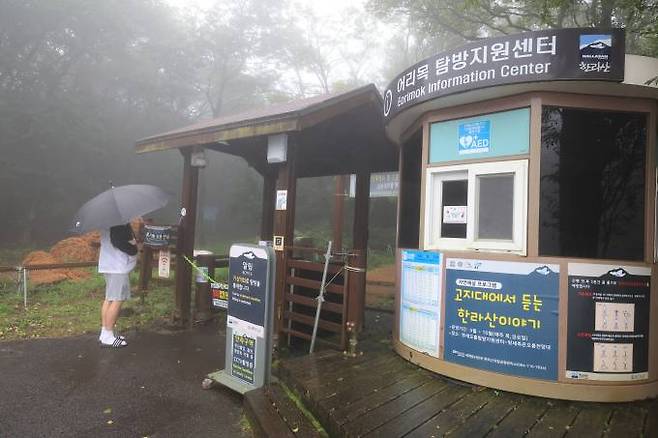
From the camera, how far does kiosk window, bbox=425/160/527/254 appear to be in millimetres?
3756

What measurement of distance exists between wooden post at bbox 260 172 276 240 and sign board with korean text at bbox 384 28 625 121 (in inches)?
186

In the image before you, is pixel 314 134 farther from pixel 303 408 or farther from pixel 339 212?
pixel 303 408

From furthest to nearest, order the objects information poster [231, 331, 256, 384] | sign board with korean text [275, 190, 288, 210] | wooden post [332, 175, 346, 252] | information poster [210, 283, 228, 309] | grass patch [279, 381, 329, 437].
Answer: wooden post [332, 175, 346, 252] → sign board with korean text [275, 190, 288, 210] → information poster [210, 283, 228, 309] → information poster [231, 331, 256, 384] → grass patch [279, 381, 329, 437]

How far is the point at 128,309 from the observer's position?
24.6 ft

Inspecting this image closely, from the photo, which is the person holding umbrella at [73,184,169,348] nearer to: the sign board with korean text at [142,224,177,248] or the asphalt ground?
the asphalt ground

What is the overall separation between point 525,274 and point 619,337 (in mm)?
892

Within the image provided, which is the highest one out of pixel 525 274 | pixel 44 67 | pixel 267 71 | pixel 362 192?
pixel 267 71

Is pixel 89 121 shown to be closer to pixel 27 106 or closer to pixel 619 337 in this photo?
pixel 27 106

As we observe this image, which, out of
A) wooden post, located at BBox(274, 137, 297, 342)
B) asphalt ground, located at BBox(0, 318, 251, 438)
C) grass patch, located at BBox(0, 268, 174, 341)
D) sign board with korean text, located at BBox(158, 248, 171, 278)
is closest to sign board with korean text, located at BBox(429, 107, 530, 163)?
wooden post, located at BBox(274, 137, 297, 342)

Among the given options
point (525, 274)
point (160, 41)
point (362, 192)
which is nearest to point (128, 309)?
point (362, 192)

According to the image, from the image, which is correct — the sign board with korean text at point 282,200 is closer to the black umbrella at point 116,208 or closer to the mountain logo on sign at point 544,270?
the black umbrella at point 116,208

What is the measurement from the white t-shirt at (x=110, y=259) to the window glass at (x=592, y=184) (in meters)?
4.91

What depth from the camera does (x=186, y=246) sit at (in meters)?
6.71

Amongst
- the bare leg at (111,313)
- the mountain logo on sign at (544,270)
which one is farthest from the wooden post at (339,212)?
the mountain logo on sign at (544,270)
